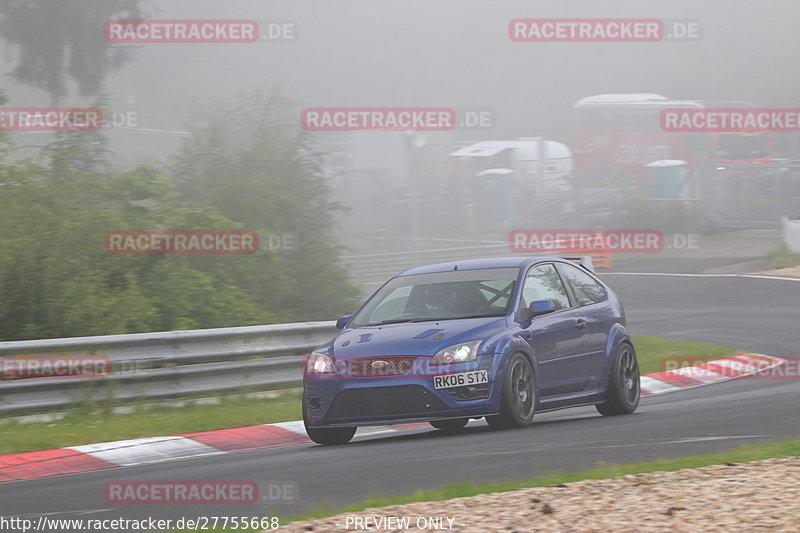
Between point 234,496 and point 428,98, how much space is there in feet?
252

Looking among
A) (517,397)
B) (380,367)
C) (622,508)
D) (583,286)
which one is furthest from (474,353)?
(622,508)

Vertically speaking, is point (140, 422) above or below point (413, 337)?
below

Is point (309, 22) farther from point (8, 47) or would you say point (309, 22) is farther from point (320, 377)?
point (320, 377)

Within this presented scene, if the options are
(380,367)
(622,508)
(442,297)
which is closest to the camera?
(622,508)

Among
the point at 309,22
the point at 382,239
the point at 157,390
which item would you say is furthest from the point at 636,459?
the point at 309,22

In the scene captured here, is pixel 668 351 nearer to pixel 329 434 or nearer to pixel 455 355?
pixel 329 434

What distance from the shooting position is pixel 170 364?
42.3 ft

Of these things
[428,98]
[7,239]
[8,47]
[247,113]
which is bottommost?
[7,239]

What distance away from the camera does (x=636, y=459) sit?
299 inches

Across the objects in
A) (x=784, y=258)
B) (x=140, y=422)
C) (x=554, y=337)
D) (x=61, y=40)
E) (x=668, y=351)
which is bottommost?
(x=140, y=422)

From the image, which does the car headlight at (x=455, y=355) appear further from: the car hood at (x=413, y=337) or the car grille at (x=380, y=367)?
the car grille at (x=380, y=367)

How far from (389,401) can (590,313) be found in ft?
8.10

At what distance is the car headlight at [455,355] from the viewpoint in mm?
9219

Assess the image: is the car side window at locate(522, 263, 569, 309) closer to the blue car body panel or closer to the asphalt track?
the blue car body panel
